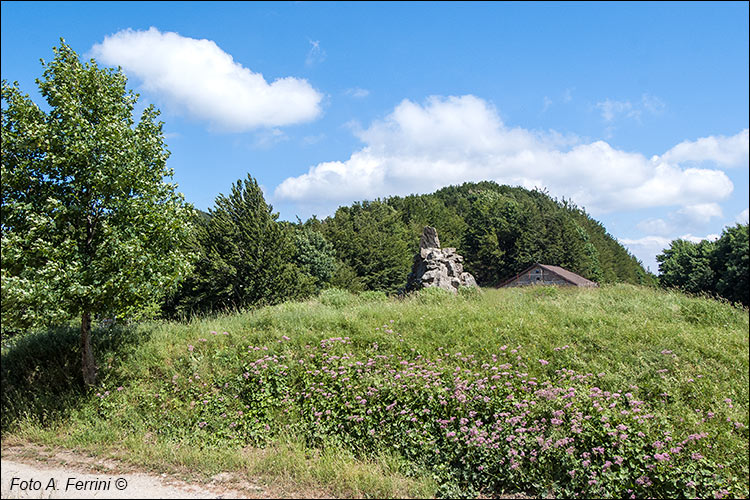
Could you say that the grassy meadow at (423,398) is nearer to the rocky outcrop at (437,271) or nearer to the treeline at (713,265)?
the rocky outcrop at (437,271)

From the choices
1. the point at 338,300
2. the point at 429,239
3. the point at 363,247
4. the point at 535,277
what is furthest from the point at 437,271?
the point at 535,277

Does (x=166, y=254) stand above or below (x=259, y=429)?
above

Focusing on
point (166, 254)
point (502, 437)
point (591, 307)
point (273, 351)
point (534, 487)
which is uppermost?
point (166, 254)

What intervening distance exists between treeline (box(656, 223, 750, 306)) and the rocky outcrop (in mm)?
23517

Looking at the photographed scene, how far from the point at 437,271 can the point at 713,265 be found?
4345 centimetres

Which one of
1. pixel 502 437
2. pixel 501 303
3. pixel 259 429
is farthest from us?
pixel 501 303

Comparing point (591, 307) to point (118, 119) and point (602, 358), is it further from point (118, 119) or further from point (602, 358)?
point (118, 119)

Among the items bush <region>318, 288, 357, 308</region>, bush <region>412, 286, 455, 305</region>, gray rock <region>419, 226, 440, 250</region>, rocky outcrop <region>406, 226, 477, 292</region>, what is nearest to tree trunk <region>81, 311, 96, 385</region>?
bush <region>318, 288, 357, 308</region>

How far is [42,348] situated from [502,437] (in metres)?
10.00

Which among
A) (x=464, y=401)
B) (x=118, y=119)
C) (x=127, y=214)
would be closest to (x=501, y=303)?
(x=464, y=401)

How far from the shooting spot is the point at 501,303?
37.8ft

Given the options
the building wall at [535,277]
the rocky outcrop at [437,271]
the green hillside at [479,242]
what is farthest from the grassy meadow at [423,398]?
the building wall at [535,277]

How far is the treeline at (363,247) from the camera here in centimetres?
2133

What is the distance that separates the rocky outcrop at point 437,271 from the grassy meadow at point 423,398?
7028mm
